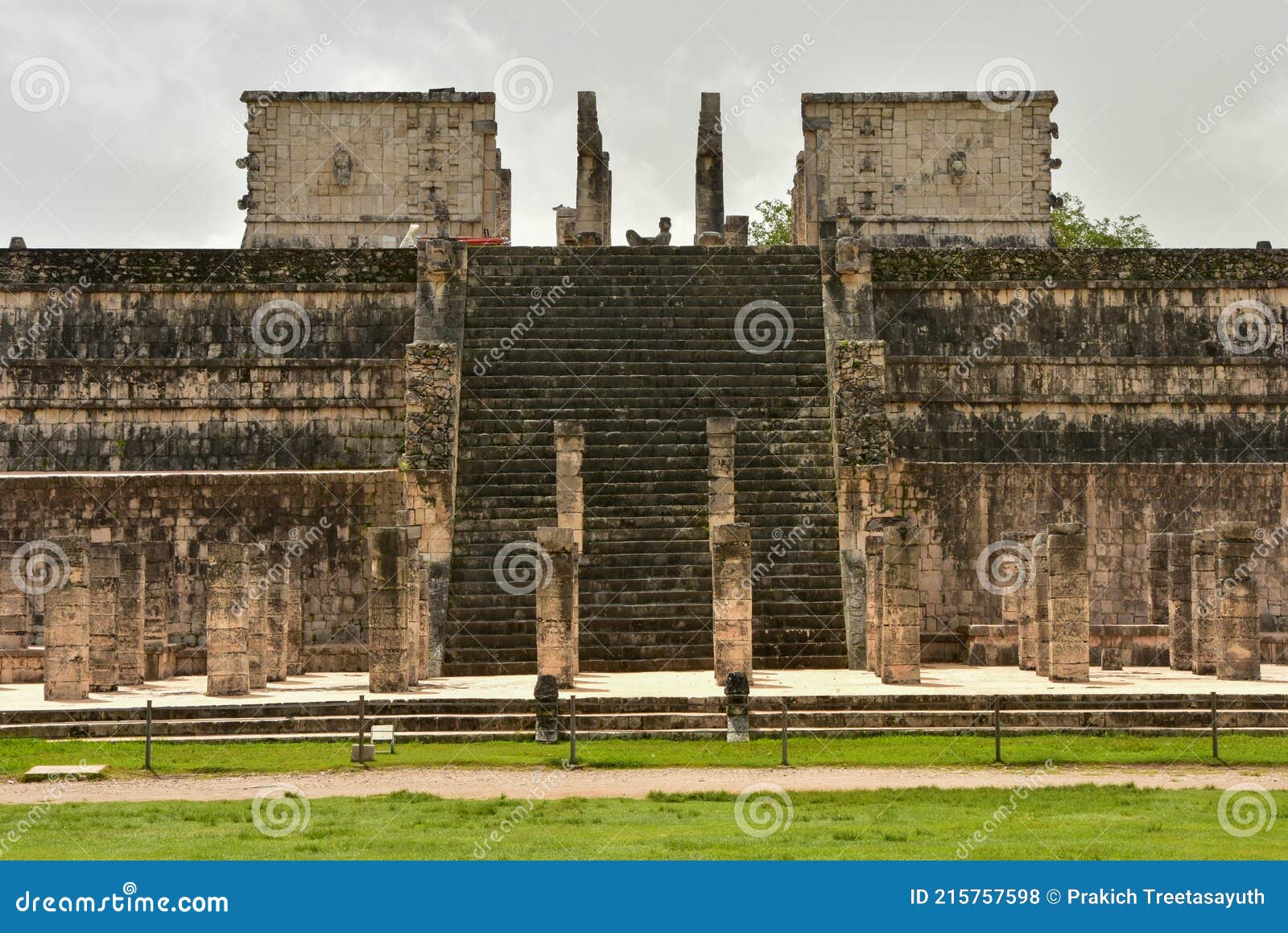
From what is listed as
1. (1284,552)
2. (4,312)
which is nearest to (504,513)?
(4,312)

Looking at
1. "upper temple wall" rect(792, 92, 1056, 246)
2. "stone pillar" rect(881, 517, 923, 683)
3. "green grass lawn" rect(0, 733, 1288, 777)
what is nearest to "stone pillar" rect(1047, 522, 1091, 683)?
"stone pillar" rect(881, 517, 923, 683)

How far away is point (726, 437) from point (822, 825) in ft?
40.6

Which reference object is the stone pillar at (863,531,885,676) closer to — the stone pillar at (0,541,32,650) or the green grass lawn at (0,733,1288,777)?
the green grass lawn at (0,733,1288,777)

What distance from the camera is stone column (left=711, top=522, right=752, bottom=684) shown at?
77.0 feet

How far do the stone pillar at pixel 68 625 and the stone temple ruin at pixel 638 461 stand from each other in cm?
4

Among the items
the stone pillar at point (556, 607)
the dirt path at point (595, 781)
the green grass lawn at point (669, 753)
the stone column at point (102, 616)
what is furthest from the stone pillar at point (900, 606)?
the stone column at point (102, 616)

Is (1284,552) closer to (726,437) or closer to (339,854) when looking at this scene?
(726,437)

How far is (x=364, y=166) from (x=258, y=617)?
17.0 metres

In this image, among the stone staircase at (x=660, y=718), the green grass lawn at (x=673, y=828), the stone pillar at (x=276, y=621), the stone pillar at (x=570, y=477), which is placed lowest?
the green grass lawn at (x=673, y=828)

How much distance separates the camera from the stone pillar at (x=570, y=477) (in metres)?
26.5

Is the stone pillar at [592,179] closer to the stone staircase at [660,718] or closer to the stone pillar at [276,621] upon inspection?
the stone pillar at [276,621]

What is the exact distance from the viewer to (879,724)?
20.5 metres

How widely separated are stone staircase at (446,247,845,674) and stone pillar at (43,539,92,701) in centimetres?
479

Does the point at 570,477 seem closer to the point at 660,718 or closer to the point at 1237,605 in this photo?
the point at 660,718
